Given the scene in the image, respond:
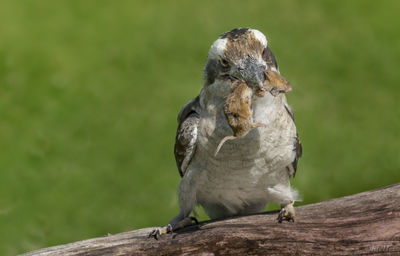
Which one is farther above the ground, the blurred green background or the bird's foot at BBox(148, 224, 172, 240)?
the blurred green background

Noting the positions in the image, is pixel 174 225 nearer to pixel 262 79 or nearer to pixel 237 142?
pixel 237 142

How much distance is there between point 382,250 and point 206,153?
150cm

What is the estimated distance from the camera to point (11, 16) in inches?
403

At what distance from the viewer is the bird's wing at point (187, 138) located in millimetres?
4637

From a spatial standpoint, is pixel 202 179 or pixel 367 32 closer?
pixel 202 179

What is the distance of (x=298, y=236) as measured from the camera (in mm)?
4277

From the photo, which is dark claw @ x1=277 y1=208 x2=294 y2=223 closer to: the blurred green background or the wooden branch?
the wooden branch

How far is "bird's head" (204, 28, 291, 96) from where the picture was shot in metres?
3.88

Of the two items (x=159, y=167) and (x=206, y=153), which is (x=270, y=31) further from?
(x=206, y=153)

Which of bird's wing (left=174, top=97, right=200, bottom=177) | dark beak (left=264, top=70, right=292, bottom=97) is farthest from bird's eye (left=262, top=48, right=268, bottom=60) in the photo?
bird's wing (left=174, top=97, right=200, bottom=177)

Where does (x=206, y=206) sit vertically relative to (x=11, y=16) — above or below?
below

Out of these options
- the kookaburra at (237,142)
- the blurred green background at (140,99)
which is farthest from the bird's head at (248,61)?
the blurred green background at (140,99)

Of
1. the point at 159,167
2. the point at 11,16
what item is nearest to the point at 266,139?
the point at 159,167

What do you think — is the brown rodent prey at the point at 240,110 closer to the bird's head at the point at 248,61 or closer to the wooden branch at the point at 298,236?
the bird's head at the point at 248,61
